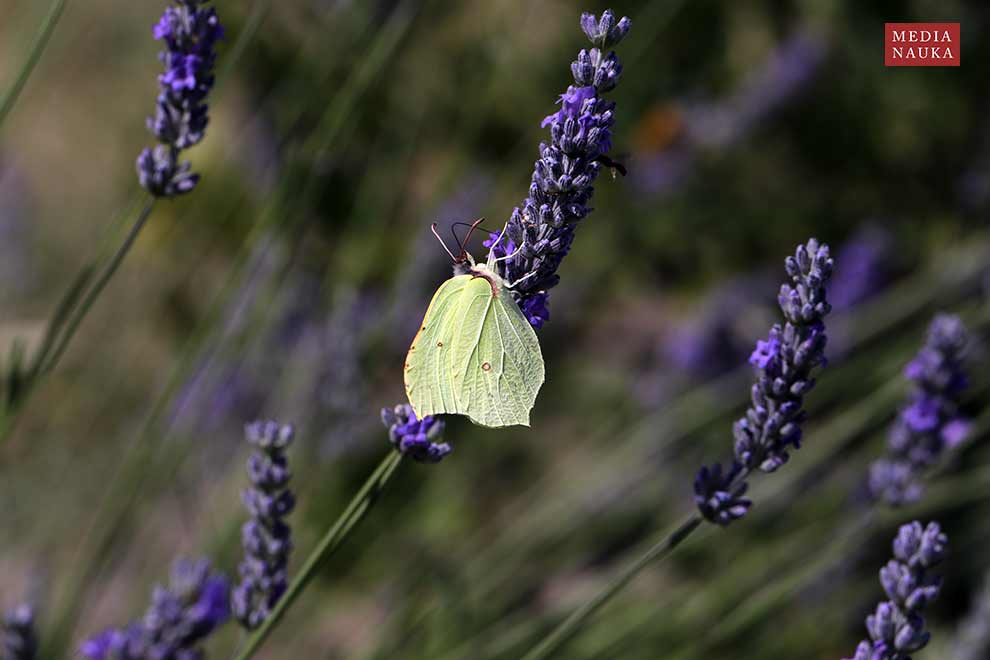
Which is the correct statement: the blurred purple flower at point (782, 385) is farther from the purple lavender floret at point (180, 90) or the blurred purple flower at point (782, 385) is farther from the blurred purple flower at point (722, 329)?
the blurred purple flower at point (722, 329)

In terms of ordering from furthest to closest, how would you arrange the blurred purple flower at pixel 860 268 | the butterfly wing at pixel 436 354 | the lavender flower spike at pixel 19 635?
the blurred purple flower at pixel 860 268, the lavender flower spike at pixel 19 635, the butterfly wing at pixel 436 354

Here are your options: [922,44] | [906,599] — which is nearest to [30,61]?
[906,599]

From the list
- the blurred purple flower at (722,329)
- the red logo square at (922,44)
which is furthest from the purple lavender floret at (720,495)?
the red logo square at (922,44)

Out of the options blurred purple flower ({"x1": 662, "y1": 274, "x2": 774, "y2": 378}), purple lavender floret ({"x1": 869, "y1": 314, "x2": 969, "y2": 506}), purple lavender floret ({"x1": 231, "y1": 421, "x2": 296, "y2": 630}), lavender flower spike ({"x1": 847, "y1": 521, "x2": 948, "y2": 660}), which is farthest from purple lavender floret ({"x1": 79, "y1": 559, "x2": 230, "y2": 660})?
blurred purple flower ({"x1": 662, "y1": 274, "x2": 774, "y2": 378})

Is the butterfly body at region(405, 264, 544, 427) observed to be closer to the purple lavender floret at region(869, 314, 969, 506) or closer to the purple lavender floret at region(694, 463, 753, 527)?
the purple lavender floret at region(694, 463, 753, 527)

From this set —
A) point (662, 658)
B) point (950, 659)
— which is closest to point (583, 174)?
point (662, 658)

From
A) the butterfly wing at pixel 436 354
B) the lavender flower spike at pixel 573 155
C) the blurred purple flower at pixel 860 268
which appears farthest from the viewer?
the blurred purple flower at pixel 860 268
